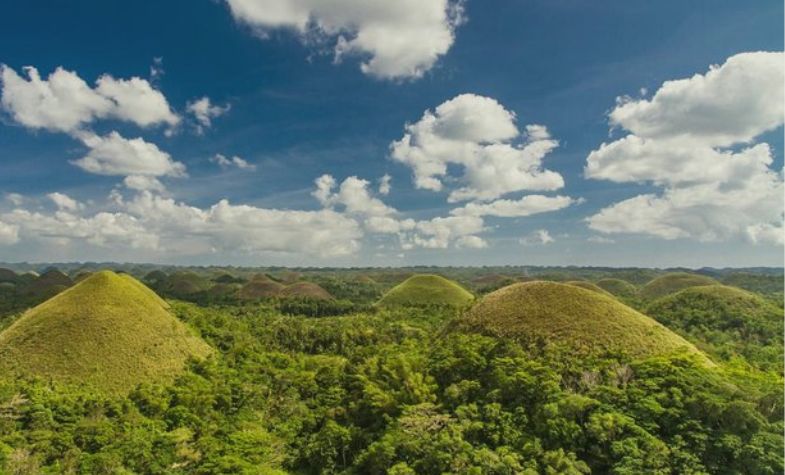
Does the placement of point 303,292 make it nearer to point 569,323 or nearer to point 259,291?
point 259,291

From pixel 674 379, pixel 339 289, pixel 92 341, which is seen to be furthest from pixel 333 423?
pixel 339 289

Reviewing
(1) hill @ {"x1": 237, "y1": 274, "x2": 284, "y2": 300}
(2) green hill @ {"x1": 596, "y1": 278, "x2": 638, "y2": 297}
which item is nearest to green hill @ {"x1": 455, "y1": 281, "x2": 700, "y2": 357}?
(1) hill @ {"x1": 237, "y1": 274, "x2": 284, "y2": 300}

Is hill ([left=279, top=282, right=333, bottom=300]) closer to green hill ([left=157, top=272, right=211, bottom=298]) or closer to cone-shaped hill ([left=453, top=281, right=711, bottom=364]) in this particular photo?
green hill ([left=157, top=272, right=211, bottom=298])

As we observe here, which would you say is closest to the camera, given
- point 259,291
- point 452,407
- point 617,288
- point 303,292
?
point 452,407

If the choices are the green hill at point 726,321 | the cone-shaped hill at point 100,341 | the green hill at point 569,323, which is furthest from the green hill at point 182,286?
the green hill at point 726,321

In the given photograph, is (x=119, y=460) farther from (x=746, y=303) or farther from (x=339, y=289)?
(x=339, y=289)

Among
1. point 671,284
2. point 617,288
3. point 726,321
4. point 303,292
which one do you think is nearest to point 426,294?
point 303,292
